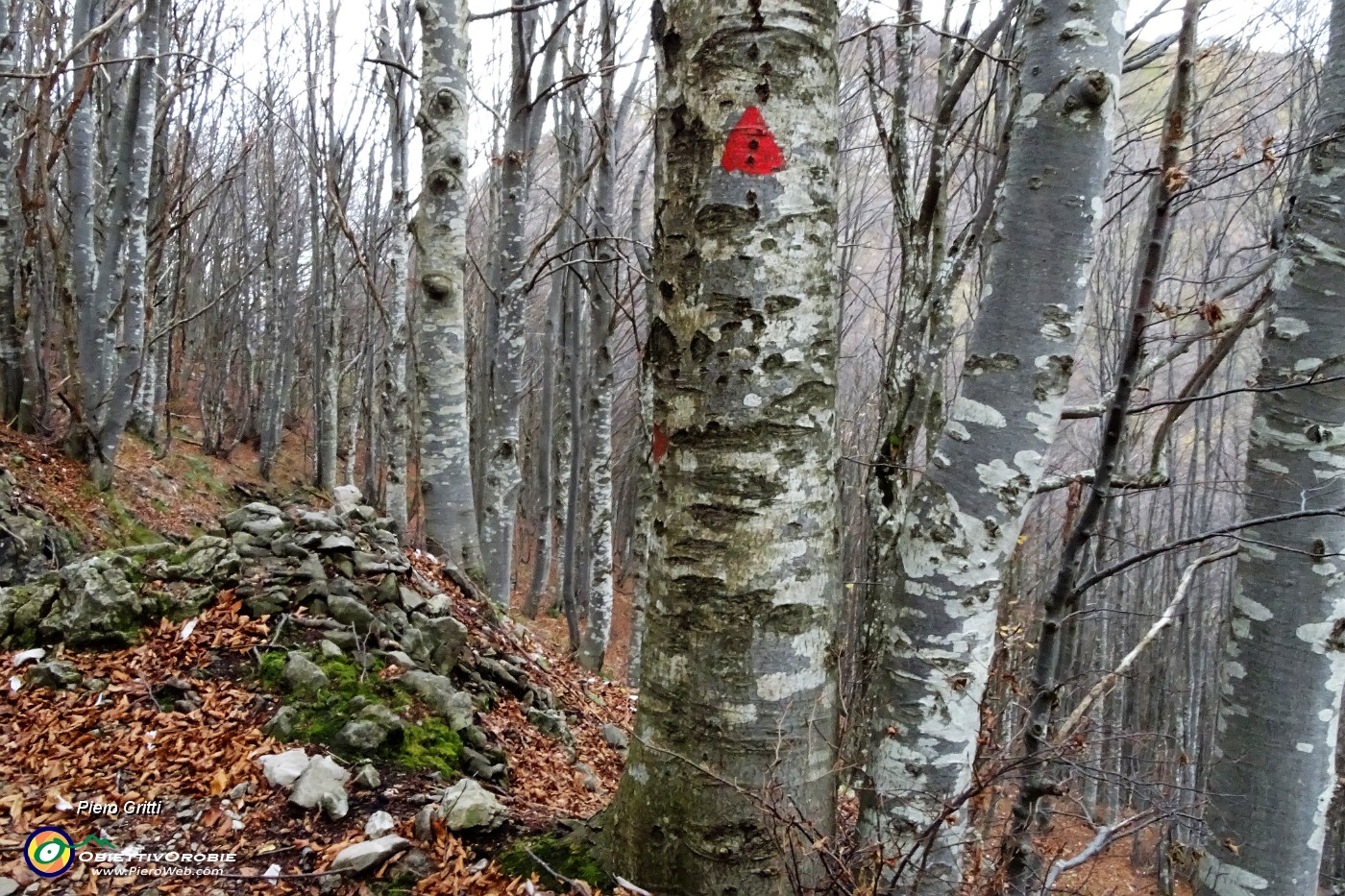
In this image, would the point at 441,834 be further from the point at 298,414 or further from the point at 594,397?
the point at 298,414

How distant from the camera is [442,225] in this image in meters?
4.81

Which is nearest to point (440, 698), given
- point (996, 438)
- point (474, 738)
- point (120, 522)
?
point (474, 738)

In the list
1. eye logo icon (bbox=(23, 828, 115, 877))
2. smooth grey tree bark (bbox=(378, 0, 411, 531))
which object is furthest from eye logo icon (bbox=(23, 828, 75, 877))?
smooth grey tree bark (bbox=(378, 0, 411, 531))

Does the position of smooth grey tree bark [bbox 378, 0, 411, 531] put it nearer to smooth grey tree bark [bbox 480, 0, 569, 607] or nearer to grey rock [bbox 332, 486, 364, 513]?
smooth grey tree bark [bbox 480, 0, 569, 607]

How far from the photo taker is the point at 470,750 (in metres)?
2.75

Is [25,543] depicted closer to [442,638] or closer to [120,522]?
[120,522]

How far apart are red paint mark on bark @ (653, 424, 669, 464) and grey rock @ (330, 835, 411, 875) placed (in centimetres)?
126

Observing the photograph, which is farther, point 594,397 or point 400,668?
point 594,397

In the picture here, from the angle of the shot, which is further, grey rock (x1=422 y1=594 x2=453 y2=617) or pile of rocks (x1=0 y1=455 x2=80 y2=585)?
pile of rocks (x1=0 y1=455 x2=80 y2=585)

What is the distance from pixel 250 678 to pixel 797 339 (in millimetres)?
2438

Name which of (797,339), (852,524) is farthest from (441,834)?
(852,524)

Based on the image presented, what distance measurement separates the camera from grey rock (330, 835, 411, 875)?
1912 mm

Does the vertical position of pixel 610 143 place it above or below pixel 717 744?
above

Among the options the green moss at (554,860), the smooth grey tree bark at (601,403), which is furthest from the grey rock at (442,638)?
the smooth grey tree bark at (601,403)
